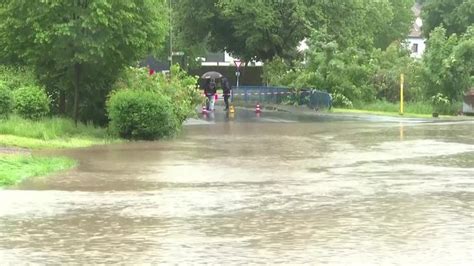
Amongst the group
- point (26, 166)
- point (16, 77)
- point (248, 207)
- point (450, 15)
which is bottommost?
point (248, 207)

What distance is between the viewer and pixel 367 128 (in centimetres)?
2936

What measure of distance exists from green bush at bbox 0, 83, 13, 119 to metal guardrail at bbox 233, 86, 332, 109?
67.7ft

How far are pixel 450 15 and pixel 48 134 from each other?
5331cm

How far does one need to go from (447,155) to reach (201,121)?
15.4 m

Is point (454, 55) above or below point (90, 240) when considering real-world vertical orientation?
above

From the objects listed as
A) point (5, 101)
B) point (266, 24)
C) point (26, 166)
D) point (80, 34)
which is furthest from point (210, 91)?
point (26, 166)

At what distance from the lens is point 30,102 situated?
78.6 feet

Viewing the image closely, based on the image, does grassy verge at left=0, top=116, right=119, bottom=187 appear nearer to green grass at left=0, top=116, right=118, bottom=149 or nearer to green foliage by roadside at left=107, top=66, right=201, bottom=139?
green grass at left=0, top=116, right=118, bottom=149

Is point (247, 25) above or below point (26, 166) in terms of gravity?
above

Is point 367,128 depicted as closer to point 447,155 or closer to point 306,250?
point 447,155

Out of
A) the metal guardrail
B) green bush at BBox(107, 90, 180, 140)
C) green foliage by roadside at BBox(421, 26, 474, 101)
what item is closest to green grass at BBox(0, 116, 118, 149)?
green bush at BBox(107, 90, 180, 140)

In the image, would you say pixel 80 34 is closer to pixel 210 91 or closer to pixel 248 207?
pixel 248 207

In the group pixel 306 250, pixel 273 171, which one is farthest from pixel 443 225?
pixel 273 171

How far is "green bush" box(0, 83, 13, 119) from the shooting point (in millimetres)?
23156
